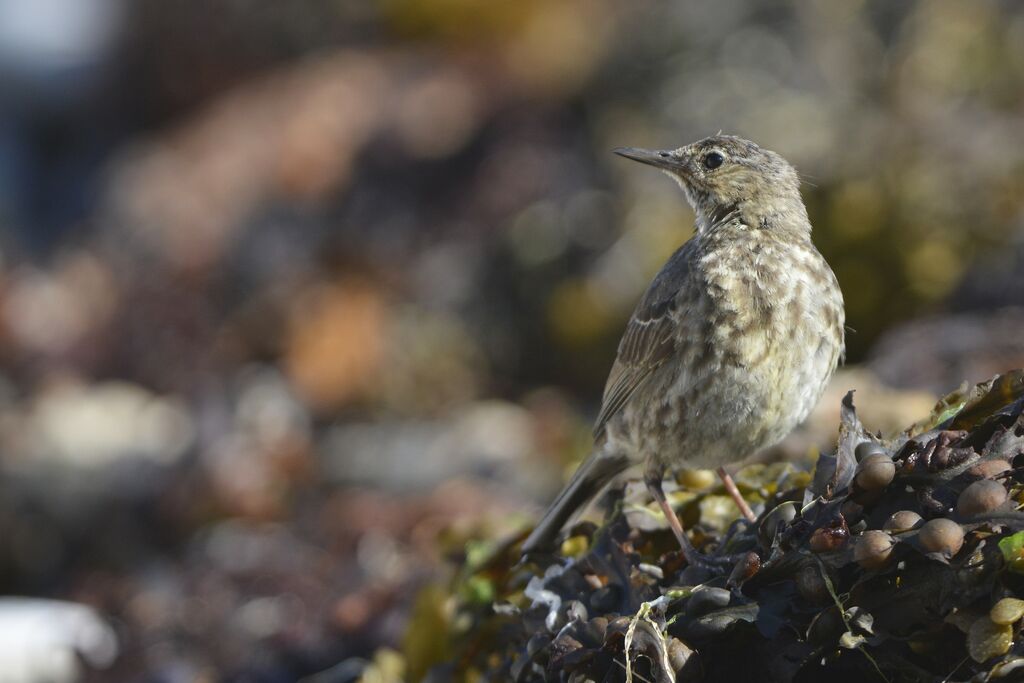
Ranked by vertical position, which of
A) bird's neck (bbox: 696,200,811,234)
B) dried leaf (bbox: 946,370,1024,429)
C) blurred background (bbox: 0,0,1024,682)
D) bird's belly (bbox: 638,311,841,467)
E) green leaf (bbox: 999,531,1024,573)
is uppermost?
blurred background (bbox: 0,0,1024,682)

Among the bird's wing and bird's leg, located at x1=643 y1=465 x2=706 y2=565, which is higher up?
the bird's wing

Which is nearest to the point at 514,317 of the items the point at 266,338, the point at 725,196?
the point at 266,338

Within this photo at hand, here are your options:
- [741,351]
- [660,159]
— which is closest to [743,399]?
[741,351]

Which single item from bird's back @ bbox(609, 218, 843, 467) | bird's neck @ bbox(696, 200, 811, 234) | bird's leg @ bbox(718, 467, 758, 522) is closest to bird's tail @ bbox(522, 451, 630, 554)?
bird's back @ bbox(609, 218, 843, 467)

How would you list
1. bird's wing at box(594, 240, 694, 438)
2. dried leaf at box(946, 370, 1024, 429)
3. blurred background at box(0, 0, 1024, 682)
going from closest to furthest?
dried leaf at box(946, 370, 1024, 429), bird's wing at box(594, 240, 694, 438), blurred background at box(0, 0, 1024, 682)

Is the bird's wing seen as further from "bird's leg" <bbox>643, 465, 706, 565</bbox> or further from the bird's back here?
"bird's leg" <bbox>643, 465, 706, 565</bbox>

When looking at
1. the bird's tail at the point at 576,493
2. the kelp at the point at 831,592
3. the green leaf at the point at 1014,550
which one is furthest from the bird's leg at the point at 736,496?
the green leaf at the point at 1014,550

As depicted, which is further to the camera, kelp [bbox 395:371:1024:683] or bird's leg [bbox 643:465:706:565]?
bird's leg [bbox 643:465:706:565]

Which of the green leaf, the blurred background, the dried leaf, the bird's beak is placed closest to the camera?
the green leaf

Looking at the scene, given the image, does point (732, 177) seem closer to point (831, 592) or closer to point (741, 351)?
point (741, 351)
